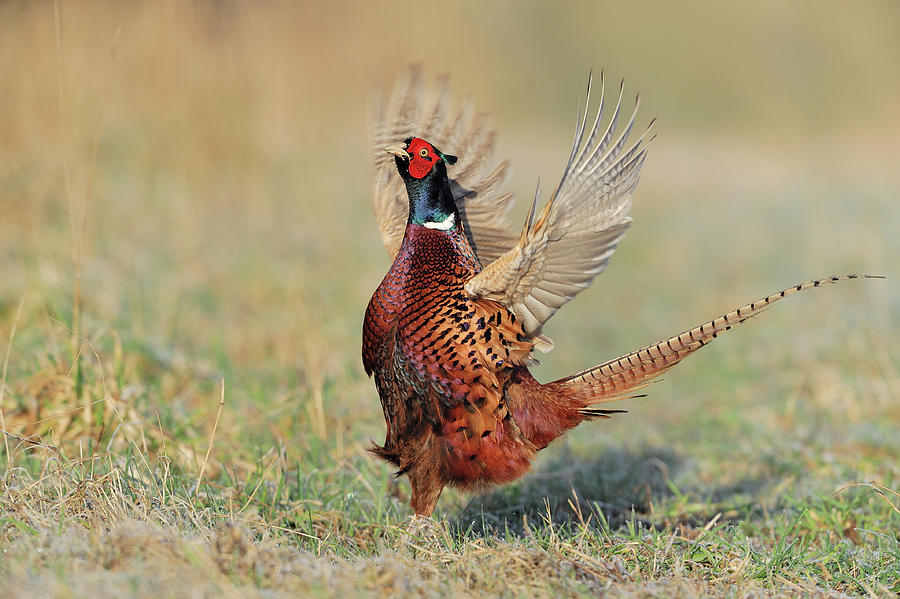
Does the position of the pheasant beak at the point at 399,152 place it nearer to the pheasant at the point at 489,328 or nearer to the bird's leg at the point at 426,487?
the pheasant at the point at 489,328

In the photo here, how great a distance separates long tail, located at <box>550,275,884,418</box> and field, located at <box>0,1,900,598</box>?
411mm

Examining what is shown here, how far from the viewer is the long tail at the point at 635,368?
8.46ft

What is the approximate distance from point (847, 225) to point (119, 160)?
6.51 m

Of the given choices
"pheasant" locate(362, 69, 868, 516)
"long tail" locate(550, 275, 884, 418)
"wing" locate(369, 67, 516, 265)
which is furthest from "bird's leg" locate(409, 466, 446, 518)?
"wing" locate(369, 67, 516, 265)

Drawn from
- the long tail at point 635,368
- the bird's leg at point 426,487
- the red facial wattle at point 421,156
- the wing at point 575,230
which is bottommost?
the bird's leg at point 426,487

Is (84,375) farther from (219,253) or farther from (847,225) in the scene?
(847,225)

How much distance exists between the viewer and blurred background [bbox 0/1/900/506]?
392 centimetres

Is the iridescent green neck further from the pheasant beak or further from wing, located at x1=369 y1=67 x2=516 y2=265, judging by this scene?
wing, located at x1=369 y1=67 x2=516 y2=265

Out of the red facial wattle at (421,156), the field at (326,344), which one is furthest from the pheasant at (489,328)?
the field at (326,344)

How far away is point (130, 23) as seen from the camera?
8180 millimetres

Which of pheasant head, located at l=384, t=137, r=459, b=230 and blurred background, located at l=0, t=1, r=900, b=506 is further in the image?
blurred background, located at l=0, t=1, r=900, b=506

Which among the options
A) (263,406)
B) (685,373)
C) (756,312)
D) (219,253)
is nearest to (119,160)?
(219,253)

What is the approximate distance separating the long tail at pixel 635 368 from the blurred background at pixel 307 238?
0.80 metres

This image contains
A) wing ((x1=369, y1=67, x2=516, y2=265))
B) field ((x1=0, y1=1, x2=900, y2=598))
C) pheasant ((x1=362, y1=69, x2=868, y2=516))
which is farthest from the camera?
wing ((x1=369, y1=67, x2=516, y2=265))
